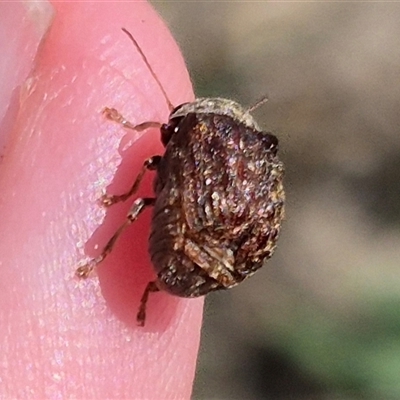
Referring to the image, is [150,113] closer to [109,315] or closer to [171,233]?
[171,233]

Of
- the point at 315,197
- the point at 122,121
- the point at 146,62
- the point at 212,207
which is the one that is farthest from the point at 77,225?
the point at 315,197

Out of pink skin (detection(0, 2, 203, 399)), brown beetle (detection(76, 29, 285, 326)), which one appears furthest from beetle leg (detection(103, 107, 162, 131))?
brown beetle (detection(76, 29, 285, 326))

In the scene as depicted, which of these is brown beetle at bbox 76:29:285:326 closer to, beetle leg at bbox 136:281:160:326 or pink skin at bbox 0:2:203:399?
beetle leg at bbox 136:281:160:326

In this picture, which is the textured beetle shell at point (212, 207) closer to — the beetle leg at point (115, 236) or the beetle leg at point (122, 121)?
the beetle leg at point (115, 236)

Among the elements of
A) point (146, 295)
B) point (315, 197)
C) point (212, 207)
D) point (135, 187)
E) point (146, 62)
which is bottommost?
point (315, 197)

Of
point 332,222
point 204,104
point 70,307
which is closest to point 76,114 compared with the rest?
point 204,104

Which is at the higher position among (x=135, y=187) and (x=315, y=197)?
(x=135, y=187)

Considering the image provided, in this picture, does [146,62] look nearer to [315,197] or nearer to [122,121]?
[122,121]

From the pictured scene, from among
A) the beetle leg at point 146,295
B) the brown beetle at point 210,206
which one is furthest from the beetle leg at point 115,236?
the beetle leg at point 146,295
